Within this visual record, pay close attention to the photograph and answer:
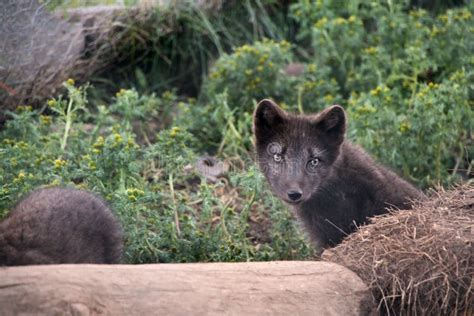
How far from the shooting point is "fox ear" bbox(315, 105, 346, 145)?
25.4ft

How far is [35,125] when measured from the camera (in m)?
8.77

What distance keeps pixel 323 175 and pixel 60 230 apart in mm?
2401

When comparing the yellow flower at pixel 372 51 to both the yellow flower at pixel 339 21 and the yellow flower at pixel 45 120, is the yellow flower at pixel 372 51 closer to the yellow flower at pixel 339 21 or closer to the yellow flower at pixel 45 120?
the yellow flower at pixel 339 21

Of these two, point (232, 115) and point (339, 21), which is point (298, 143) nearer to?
point (232, 115)

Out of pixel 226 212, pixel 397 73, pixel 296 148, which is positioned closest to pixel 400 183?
pixel 296 148

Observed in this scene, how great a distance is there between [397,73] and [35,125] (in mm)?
3940

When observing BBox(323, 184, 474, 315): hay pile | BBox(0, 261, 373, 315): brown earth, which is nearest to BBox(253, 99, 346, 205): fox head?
BBox(323, 184, 474, 315): hay pile

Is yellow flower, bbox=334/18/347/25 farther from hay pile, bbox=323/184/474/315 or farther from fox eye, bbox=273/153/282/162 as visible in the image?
hay pile, bbox=323/184/474/315

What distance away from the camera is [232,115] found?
10078 millimetres

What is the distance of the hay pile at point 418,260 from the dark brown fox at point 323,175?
94 centimetres

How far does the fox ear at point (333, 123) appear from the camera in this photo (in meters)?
7.74

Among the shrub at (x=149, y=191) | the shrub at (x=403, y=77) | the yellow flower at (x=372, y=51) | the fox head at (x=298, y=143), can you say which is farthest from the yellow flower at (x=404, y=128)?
the yellow flower at (x=372, y=51)

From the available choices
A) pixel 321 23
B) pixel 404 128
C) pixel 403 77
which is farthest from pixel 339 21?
pixel 404 128

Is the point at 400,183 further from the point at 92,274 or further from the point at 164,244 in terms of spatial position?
the point at 92,274
